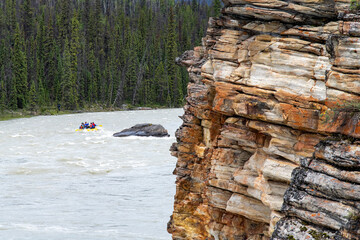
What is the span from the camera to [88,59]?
113375 millimetres

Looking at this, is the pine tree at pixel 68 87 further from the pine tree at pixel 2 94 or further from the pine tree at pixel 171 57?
the pine tree at pixel 171 57

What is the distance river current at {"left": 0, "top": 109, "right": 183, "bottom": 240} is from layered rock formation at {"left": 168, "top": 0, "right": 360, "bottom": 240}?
9466mm

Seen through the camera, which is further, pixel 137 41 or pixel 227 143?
pixel 137 41

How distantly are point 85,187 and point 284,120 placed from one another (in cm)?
2271

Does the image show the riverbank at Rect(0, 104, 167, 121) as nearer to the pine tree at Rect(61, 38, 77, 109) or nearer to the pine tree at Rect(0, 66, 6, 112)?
the pine tree at Rect(0, 66, 6, 112)

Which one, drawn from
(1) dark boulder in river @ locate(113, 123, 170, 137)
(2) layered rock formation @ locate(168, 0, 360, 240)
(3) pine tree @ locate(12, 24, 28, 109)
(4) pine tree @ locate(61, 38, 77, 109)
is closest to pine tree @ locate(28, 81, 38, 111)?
(3) pine tree @ locate(12, 24, 28, 109)

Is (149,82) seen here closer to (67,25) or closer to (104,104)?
(104,104)

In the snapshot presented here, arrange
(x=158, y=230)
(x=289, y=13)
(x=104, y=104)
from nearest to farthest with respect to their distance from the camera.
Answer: (x=289, y=13) < (x=158, y=230) < (x=104, y=104)

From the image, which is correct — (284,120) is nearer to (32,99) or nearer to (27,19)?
(32,99)

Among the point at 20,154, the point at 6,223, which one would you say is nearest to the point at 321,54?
the point at 6,223

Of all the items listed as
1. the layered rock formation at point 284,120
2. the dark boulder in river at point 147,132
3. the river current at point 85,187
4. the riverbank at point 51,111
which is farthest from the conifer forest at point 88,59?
the layered rock formation at point 284,120

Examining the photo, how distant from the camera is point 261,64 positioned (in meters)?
10.6

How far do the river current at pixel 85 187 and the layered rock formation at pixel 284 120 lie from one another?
9.47 m

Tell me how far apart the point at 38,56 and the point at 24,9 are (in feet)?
56.3
